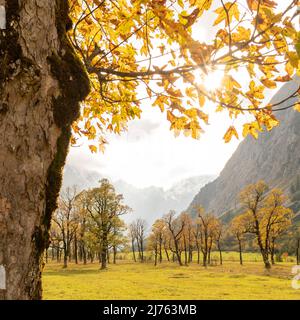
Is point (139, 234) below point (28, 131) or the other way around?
below

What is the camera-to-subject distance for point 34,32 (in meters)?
2.06

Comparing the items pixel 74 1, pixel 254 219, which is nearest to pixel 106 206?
pixel 254 219

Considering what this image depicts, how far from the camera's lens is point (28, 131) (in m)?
1.96

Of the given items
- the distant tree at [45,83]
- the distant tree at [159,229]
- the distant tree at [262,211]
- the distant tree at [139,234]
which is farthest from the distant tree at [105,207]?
the distant tree at [45,83]

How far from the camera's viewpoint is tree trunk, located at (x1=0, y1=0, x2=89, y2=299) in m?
1.87

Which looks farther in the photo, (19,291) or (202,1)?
(202,1)

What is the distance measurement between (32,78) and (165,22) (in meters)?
0.98

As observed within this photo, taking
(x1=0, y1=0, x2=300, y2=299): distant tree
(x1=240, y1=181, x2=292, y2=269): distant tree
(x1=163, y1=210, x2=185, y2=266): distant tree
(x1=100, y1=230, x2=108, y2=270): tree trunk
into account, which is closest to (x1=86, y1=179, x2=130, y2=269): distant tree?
(x1=100, y1=230, x2=108, y2=270): tree trunk

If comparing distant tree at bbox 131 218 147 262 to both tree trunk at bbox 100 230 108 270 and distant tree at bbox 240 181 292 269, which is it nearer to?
tree trunk at bbox 100 230 108 270

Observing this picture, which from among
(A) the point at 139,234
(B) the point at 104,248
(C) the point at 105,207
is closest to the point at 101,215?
(C) the point at 105,207

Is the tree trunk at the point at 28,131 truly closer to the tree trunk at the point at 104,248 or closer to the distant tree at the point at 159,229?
the tree trunk at the point at 104,248

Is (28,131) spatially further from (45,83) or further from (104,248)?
(104,248)
